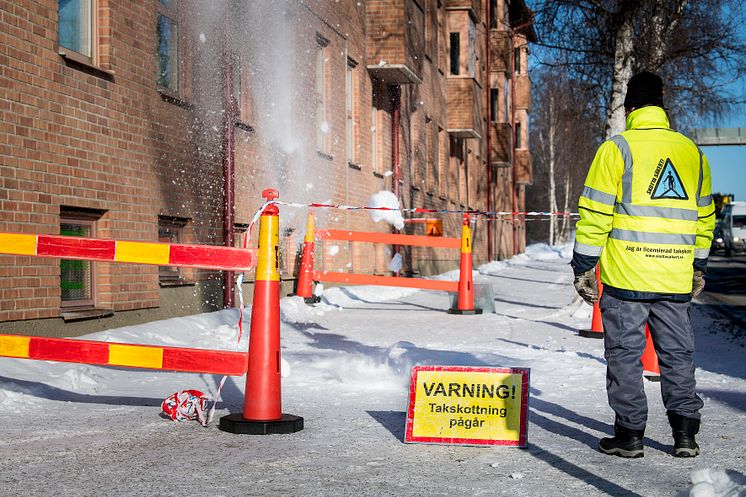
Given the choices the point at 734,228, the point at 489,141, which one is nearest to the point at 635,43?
the point at 489,141

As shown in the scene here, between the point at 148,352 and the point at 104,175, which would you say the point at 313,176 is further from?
the point at 148,352

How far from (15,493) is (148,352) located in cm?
140

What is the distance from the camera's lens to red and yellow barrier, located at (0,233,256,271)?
17.2 ft

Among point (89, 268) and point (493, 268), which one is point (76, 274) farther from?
point (493, 268)

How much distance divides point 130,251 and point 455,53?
2542 cm

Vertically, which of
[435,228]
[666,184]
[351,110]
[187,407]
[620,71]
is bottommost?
[187,407]

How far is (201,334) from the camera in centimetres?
1049

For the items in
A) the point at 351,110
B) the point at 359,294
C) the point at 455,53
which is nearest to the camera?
the point at 359,294

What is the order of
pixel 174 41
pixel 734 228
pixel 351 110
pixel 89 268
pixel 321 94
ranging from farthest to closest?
pixel 734 228 → pixel 351 110 → pixel 321 94 → pixel 174 41 → pixel 89 268

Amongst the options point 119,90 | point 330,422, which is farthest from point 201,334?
point 330,422

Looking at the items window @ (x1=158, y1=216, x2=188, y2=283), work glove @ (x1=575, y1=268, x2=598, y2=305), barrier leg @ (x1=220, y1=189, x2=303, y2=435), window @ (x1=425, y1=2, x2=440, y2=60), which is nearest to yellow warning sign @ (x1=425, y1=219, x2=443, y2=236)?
window @ (x1=425, y1=2, x2=440, y2=60)

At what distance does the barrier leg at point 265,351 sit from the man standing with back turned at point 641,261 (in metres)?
1.59

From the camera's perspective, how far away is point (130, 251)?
207 inches

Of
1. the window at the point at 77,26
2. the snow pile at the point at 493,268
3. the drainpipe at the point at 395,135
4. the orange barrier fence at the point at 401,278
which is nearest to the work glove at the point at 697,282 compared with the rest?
the window at the point at 77,26
